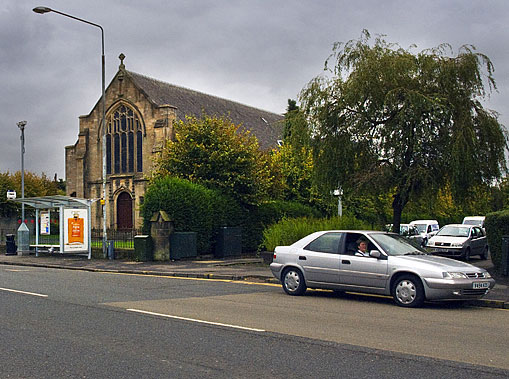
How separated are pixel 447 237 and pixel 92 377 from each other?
902 inches

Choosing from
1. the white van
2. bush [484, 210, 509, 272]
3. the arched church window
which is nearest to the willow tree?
bush [484, 210, 509, 272]

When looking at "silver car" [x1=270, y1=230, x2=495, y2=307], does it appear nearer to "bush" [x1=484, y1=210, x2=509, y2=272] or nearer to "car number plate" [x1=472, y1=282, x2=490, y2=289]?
"car number plate" [x1=472, y1=282, x2=490, y2=289]

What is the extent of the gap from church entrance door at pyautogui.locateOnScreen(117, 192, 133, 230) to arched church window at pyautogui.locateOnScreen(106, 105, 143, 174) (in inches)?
84.0

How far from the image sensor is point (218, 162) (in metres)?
29.3

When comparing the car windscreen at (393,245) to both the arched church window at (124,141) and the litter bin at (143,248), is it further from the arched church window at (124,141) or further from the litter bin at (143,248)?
the arched church window at (124,141)

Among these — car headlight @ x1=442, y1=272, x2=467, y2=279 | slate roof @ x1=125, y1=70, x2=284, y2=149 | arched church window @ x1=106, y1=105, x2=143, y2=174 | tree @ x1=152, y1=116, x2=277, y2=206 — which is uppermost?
slate roof @ x1=125, y1=70, x2=284, y2=149

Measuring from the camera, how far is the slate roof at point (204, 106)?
49344mm

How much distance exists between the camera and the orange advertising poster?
26516mm

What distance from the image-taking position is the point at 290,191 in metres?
35.2

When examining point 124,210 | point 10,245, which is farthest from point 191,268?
point 124,210

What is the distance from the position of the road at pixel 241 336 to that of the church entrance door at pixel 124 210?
35182mm

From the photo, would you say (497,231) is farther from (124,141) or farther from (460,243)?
(124,141)

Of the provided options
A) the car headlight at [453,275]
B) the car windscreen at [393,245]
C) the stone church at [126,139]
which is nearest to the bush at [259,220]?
the stone church at [126,139]

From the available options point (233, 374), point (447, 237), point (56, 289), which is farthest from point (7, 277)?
point (447, 237)
